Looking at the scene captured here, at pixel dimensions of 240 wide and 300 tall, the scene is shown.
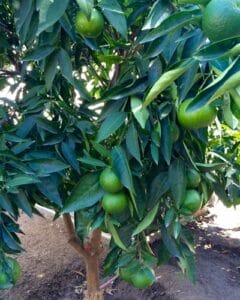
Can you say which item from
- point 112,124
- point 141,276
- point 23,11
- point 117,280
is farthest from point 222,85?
point 117,280

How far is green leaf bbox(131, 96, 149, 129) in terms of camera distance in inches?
33.5

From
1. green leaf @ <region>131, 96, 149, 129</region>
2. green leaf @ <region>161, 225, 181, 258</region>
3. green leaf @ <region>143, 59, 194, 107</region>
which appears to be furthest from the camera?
green leaf @ <region>161, 225, 181, 258</region>

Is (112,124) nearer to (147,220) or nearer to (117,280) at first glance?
(147,220)

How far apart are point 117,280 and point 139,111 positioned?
164 cm

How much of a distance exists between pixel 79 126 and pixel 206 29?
60cm

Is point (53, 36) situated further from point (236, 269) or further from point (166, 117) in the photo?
point (236, 269)

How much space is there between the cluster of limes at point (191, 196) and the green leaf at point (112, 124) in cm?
22

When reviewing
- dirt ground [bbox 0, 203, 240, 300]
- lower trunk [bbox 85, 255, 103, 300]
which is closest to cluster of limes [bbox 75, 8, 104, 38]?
lower trunk [bbox 85, 255, 103, 300]

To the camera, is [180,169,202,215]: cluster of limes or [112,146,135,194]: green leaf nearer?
[112,146,135,194]: green leaf

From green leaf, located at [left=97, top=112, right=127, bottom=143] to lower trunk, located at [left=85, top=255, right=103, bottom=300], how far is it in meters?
0.97

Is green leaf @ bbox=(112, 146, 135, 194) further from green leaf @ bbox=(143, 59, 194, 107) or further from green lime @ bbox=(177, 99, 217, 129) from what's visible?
green leaf @ bbox=(143, 59, 194, 107)

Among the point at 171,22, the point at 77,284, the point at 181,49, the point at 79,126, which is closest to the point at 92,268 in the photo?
the point at 77,284

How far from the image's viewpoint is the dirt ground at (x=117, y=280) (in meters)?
2.23

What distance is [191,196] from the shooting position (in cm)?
106
